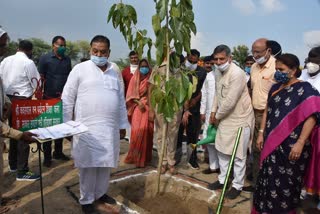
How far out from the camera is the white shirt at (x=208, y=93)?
538 centimetres

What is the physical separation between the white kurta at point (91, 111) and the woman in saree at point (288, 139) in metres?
1.78

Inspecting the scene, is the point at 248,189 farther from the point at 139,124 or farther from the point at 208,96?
the point at 139,124

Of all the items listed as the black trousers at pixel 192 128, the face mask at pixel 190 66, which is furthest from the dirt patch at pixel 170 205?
the face mask at pixel 190 66

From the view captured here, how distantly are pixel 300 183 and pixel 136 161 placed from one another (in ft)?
9.63

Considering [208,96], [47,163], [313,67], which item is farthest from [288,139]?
[47,163]

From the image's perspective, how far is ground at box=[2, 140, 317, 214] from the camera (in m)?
3.95

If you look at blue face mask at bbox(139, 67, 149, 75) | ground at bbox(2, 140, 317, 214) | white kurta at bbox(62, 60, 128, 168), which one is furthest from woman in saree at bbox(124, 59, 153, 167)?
white kurta at bbox(62, 60, 128, 168)

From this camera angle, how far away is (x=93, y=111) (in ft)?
11.9

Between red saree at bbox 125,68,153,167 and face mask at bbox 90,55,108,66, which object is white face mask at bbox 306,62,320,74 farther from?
face mask at bbox 90,55,108,66

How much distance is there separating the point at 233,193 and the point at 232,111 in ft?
3.71

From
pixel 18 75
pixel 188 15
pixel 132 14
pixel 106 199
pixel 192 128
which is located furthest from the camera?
pixel 192 128

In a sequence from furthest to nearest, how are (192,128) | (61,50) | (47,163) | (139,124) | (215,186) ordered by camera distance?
(192,128)
(139,124)
(61,50)
(47,163)
(215,186)

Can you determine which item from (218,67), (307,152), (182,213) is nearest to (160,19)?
(218,67)

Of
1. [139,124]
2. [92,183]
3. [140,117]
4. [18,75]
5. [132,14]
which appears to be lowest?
[92,183]
